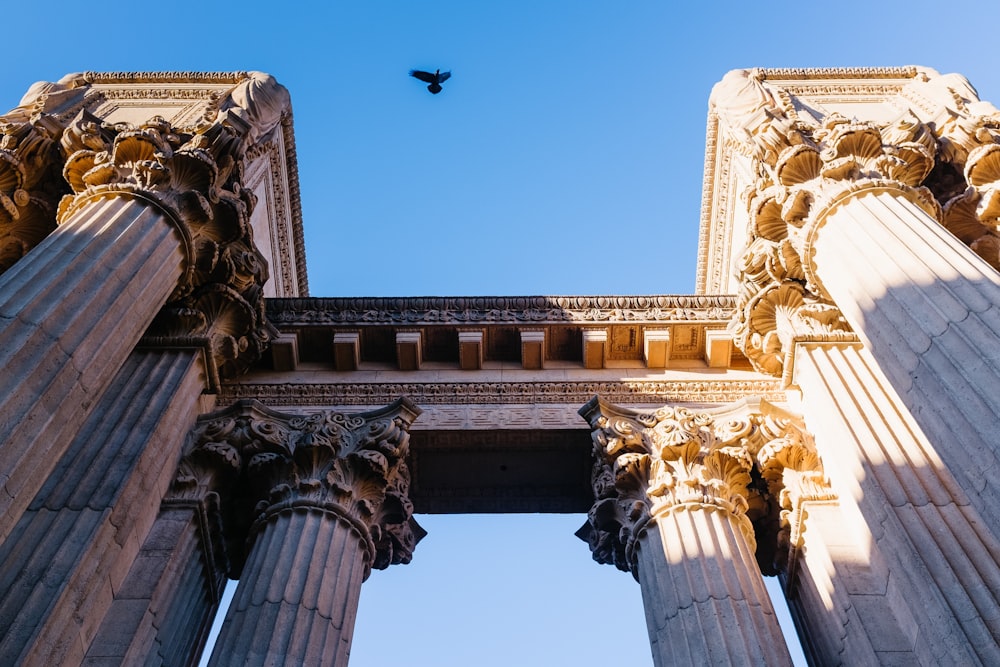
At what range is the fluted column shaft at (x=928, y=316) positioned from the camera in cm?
741

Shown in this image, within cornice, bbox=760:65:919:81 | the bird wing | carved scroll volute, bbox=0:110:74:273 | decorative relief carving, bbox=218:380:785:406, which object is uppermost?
the bird wing

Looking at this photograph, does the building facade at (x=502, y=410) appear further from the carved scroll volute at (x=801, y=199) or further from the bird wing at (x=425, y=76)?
the bird wing at (x=425, y=76)

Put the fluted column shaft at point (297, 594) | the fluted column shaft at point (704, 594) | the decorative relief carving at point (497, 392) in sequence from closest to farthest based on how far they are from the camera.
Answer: the fluted column shaft at point (704, 594), the fluted column shaft at point (297, 594), the decorative relief carving at point (497, 392)

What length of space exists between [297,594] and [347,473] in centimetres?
226

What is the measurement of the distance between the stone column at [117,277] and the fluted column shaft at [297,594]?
2605 millimetres

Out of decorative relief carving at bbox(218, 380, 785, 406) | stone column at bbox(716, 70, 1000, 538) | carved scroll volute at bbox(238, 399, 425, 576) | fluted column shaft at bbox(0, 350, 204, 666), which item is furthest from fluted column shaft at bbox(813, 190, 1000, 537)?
fluted column shaft at bbox(0, 350, 204, 666)

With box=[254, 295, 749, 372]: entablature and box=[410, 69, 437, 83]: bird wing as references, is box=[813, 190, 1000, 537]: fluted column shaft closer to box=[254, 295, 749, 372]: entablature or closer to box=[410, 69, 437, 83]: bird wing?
box=[254, 295, 749, 372]: entablature

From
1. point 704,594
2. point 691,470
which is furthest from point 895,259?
point 704,594

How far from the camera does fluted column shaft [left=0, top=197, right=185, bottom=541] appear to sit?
7578 mm

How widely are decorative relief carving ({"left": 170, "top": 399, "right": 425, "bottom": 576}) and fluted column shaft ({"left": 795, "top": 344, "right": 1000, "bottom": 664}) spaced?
5.49m

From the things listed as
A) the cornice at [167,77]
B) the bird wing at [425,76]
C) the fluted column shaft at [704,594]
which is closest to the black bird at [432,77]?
the bird wing at [425,76]

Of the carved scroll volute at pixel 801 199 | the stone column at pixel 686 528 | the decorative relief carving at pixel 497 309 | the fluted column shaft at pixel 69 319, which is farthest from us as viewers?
the decorative relief carving at pixel 497 309

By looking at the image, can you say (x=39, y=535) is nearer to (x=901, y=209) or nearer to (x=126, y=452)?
(x=126, y=452)

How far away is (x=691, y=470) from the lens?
11242 mm
